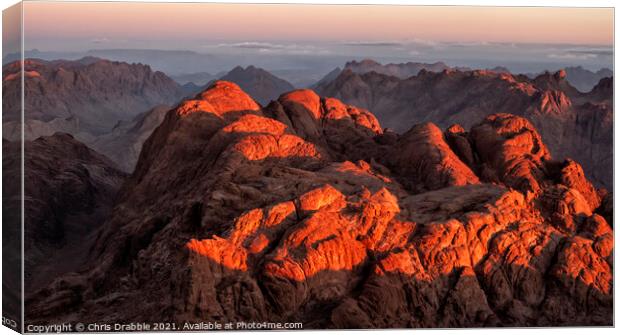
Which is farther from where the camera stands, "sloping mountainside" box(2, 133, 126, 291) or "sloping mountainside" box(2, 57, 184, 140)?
"sloping mountainside" box(2, 57, 184, 140)

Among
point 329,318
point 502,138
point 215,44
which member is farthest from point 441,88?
point 329,318

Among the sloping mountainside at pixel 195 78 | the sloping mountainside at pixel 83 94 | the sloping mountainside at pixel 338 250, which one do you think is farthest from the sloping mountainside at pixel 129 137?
the sloping mountainside at pixel 338 250

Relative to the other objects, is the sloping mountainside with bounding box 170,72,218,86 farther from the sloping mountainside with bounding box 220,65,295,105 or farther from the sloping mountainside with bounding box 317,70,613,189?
the sloping mountainside with bounding box 317,70,613,189

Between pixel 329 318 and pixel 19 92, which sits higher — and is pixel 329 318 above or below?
below

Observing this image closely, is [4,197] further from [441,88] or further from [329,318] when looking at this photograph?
[441,88]

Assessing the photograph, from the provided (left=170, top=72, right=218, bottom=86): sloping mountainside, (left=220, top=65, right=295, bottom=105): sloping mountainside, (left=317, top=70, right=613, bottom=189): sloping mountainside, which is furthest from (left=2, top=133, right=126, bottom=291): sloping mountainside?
(left=317, top=70, right=613, bottom=189): sloping mountainside

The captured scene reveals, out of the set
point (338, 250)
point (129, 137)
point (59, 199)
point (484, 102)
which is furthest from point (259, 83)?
point (484, 102)
